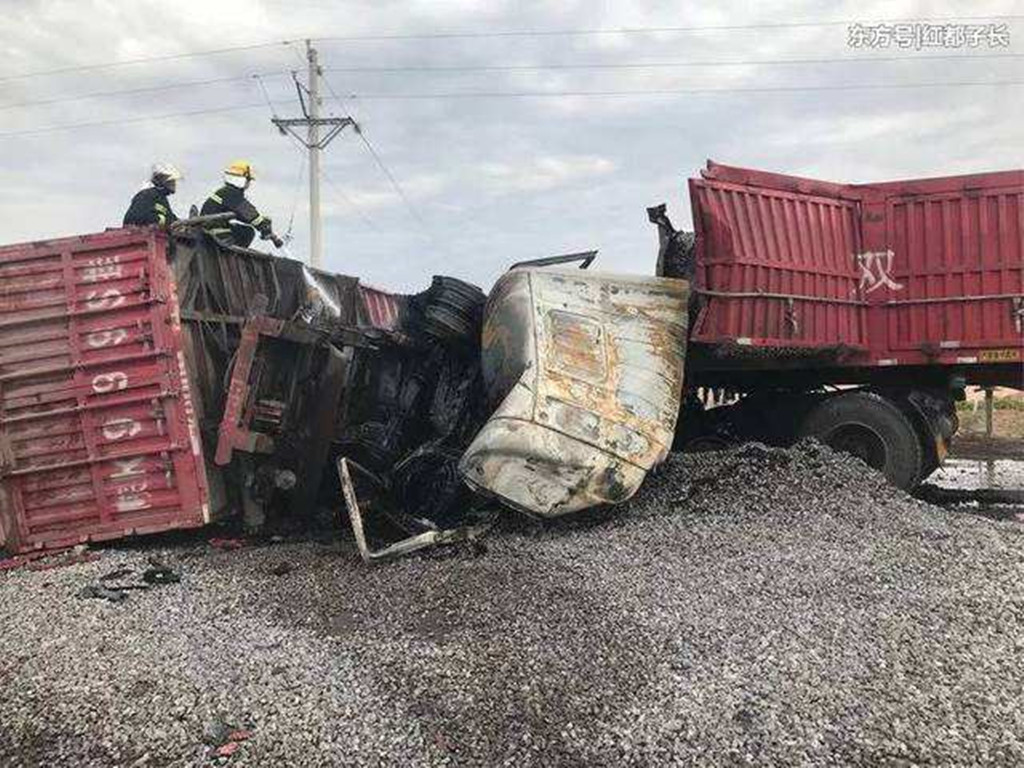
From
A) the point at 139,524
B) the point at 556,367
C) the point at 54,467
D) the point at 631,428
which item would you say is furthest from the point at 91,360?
the point at 631,428

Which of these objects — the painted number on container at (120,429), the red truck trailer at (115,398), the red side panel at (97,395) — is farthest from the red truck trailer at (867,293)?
the painted number on container at (120,429)

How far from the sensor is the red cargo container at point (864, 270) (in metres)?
7.38

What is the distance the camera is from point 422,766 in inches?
124

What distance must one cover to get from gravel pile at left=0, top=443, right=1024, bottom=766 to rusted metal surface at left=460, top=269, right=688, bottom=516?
0.40m

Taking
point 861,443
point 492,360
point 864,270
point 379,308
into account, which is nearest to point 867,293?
point 864,270

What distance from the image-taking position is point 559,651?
3990 millimetres

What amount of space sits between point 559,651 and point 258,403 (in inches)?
134

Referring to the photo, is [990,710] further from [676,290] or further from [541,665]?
[676,290]

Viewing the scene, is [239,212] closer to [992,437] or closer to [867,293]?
[867,293]

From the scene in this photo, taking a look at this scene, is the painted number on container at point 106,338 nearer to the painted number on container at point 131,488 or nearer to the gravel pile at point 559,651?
the painted number on container at point 131,488

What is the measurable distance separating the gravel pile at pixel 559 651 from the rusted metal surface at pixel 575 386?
399 millimetres

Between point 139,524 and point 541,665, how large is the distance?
144 inches

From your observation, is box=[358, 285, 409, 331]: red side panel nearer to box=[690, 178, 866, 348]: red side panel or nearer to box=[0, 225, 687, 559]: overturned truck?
box=[0, 225, 687, 559]: overturned truck

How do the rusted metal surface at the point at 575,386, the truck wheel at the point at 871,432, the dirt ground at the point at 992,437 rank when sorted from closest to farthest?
the rusted metal surface at the point at 575,386
the truck wheel at the point at 871,432
the dirt ground at the point at 992,437
